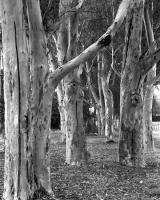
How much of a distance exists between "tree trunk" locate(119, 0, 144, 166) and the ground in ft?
1.67

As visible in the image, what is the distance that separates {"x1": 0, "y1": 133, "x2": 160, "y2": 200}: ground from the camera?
8.00 m

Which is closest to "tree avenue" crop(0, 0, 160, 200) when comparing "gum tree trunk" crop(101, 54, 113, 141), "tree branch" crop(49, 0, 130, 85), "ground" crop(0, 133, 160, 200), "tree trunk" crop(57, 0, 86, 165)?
"tree branch" crop(49, 0, 130, 85)

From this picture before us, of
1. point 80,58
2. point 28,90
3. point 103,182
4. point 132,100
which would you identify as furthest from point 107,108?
point 28,90

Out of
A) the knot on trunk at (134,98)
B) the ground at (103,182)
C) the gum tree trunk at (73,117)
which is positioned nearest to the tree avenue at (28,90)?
the ground at (103,182)

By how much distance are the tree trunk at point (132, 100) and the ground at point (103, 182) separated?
0.51 metres

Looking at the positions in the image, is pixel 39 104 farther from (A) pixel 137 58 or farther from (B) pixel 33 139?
(A) pixel 137 58

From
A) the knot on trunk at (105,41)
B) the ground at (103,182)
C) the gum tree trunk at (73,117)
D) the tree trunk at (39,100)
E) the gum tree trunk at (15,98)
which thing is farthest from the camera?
the gum tree trunk at (73,117)

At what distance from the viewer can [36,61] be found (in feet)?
25.1

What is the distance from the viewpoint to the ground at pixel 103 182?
800 centimetres

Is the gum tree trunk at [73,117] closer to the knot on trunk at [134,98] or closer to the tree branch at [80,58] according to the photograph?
the knot on trunk at [134,98]

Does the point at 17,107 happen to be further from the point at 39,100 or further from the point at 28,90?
the point at 39,100

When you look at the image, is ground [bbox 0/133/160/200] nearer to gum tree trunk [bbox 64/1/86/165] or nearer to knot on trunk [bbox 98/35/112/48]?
gum tree trunk [bbox 64/1/86/165]

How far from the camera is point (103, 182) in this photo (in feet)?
30.4

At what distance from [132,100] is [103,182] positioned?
3.41m
